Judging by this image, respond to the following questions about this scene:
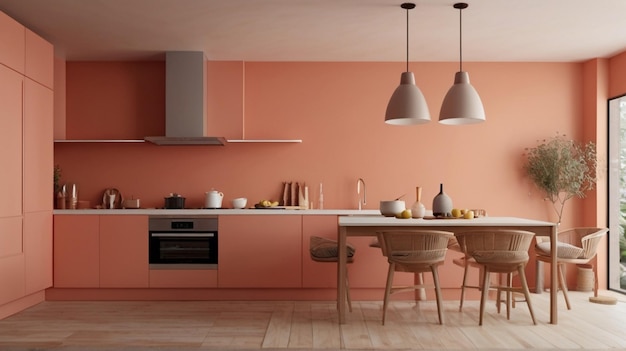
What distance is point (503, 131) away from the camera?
6984 mm

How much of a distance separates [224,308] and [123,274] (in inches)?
43.1

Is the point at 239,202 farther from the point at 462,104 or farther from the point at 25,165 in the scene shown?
the point at 462,104

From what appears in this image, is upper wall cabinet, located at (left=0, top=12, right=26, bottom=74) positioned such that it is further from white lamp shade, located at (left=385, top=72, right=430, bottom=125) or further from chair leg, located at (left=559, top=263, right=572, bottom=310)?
chair leg, located at (left=559, top=263, right=572, bottom=310)

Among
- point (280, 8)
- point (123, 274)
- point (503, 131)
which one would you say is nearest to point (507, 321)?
point (503, 131)

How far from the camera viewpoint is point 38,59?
19.0 ft

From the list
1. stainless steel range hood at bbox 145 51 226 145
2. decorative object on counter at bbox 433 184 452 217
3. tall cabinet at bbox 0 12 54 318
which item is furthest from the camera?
stainless steel range hood at bbox 145 51 226 145

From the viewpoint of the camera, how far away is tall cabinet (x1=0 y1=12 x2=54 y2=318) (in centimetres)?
518

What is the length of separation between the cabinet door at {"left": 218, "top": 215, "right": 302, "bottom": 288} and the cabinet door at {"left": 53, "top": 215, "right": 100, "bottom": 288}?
3.86ft

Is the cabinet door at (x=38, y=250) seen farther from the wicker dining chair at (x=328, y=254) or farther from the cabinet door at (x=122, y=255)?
the wicker dining chair at (x=328, y=254)

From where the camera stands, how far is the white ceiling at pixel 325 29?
5.02 metres

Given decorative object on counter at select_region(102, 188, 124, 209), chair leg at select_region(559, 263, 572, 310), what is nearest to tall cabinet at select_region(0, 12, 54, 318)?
decorative object on counter at select_region(102, 188, 124, 209)

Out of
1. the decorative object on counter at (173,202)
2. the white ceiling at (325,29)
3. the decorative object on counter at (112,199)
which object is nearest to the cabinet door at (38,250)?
the decorative object on counter at (112,199)

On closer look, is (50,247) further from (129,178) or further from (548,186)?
(548,186)

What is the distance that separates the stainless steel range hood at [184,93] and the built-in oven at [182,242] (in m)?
0.83
